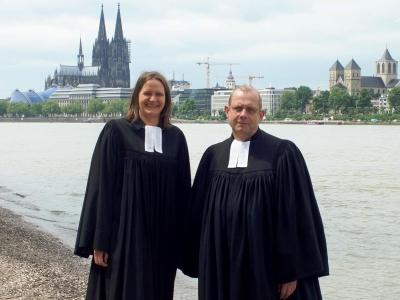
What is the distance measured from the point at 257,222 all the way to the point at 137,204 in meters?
0.75

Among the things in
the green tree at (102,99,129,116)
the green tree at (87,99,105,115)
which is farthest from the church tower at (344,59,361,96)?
the green tree at (87,99,105,115)

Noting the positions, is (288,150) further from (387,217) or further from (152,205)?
(387,217)

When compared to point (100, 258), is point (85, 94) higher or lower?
higher

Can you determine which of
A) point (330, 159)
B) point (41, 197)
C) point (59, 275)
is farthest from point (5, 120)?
point (59, 275)

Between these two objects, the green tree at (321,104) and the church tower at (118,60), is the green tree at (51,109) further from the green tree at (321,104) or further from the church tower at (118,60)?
the green tree at (321,104)

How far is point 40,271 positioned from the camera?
8586 mm

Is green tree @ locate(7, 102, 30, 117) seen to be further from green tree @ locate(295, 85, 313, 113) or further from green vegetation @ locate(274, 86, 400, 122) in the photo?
green tree @ locate(295, 85, 313, 113)

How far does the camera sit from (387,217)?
19469 millimetres

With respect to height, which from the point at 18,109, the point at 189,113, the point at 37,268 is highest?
the point at 37,268

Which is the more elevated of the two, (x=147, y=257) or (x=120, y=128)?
(x=120, y=128)

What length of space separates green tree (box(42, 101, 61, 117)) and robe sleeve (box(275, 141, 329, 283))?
157 metres

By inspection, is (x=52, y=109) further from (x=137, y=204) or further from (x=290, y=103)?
(x=137, y=204)

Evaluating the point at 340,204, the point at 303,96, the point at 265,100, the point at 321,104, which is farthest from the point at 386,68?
the point at 340,204

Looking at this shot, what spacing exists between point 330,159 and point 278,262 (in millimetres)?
38179
